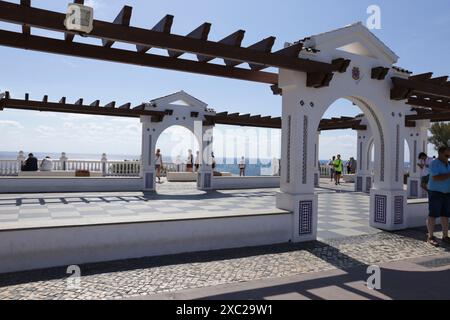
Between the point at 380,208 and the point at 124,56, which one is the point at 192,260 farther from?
the point at 380,208

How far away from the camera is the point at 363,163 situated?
1684cm

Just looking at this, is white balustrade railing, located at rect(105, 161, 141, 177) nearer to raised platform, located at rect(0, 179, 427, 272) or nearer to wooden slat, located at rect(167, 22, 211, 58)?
raised platform, located at rect(0, 179, 427, 272)

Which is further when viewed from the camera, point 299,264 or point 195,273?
point 299,264

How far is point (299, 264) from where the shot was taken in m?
5.22

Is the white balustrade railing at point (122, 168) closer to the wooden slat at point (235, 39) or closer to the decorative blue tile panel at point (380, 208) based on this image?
the decorative blue tile panel at point (380, 208)

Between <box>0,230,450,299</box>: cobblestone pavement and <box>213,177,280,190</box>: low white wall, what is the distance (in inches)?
→ 398

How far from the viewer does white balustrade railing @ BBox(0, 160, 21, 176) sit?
51.9 feet

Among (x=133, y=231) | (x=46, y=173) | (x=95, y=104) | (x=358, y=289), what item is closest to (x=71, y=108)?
(x=95, y=104)

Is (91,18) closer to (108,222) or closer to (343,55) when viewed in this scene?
(108,222)

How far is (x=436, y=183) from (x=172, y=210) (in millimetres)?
6125

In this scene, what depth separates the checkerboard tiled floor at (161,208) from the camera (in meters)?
7.57
